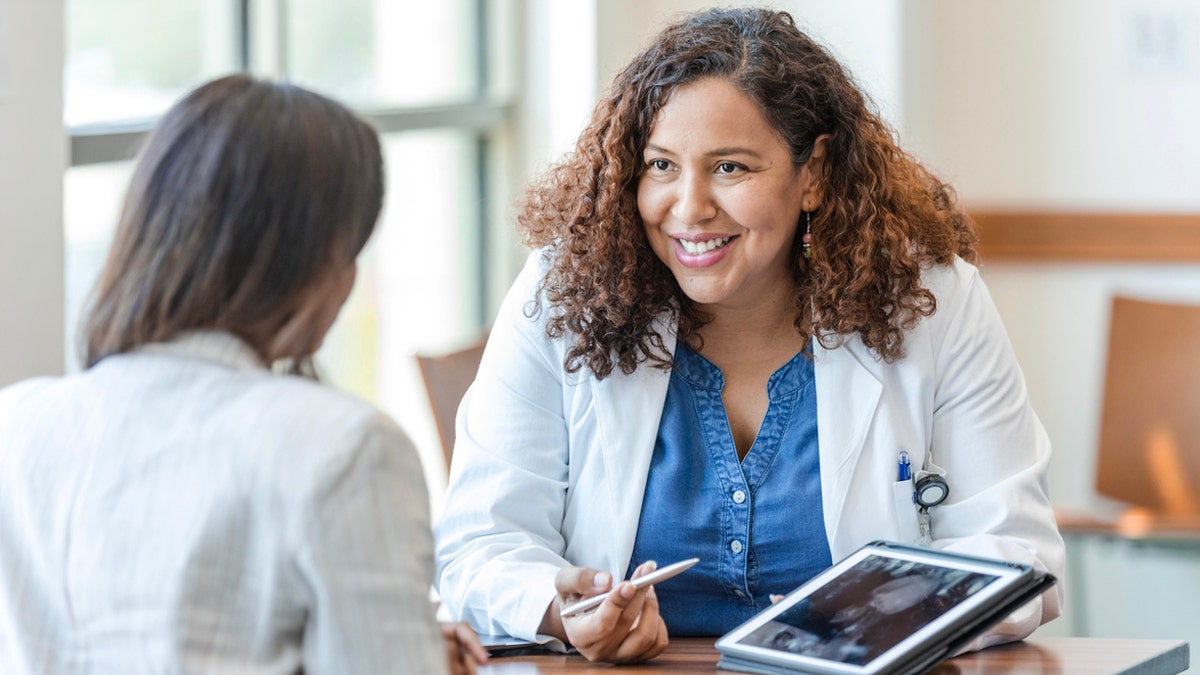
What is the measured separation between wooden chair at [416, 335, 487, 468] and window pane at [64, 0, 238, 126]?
0.73 m

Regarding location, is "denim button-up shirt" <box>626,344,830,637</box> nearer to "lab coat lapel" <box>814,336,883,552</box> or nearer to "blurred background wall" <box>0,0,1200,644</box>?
"lab coat lapel" <box>814,336,883,552</box>

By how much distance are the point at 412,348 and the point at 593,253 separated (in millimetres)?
1883

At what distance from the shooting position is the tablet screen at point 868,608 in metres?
1.41

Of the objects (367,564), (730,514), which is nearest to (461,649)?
(367,564)

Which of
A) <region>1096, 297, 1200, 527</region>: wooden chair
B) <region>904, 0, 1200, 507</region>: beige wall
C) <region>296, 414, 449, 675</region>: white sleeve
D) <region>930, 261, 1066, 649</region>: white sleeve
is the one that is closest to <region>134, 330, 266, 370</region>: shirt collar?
<region>296, 414, 449, 675</region>: white sleeve

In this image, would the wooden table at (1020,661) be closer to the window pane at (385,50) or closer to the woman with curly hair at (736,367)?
the woman with curly hair at (736,367)

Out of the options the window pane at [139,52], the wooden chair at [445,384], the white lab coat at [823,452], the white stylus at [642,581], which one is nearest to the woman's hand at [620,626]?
the white stylus at [642,581]

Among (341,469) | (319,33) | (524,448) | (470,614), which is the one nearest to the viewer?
(341,469)

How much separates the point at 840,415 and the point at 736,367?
17cm

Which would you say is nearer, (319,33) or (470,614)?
(470,614)

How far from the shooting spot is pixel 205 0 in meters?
2.89

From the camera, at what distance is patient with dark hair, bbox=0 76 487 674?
39.9 inches

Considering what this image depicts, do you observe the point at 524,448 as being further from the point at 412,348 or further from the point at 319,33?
the point at 412,348

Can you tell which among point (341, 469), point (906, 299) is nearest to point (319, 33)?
point (906, 299)
